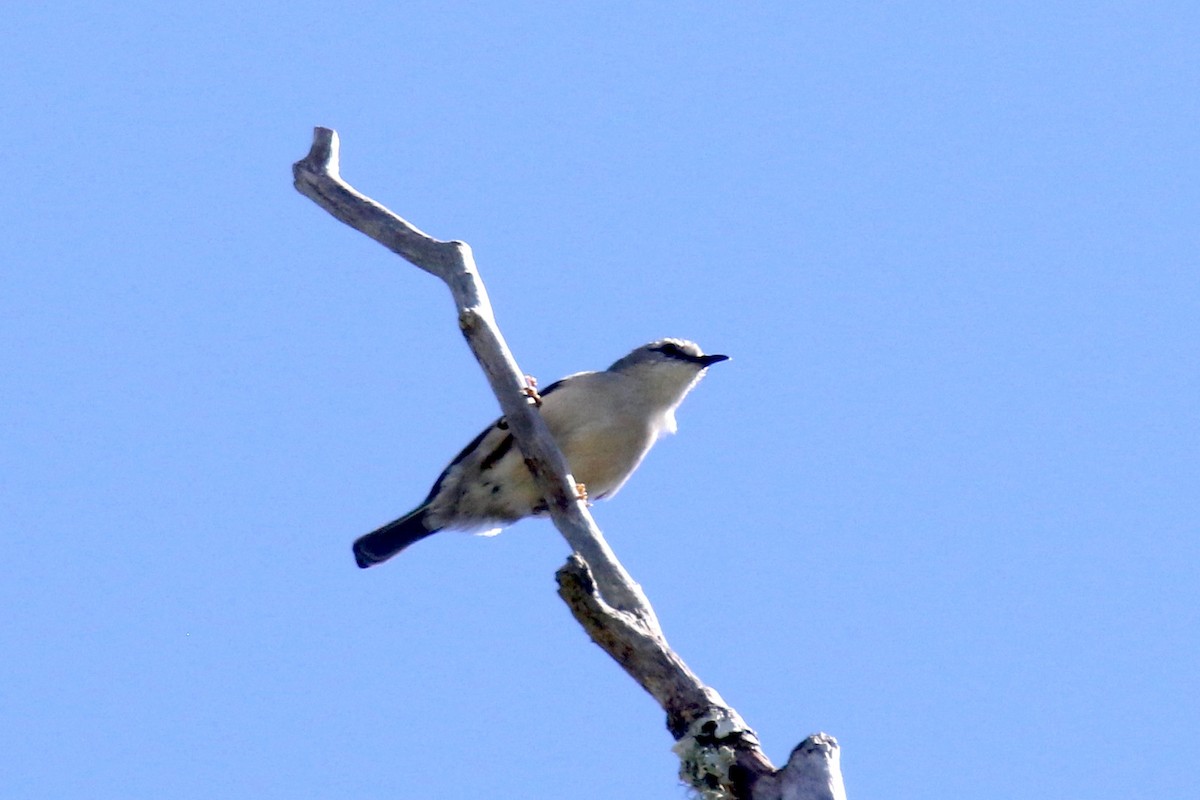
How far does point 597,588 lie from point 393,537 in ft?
11.7

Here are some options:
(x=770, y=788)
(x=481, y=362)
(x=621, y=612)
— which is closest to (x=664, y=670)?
(x=621, y=612)

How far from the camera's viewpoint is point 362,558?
899cm

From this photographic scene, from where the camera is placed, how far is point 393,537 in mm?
Result: 8906

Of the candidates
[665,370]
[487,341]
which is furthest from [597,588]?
[665,370]

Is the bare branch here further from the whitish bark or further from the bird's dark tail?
the bird's dark tail

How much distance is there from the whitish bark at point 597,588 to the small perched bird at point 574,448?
1.62 metres

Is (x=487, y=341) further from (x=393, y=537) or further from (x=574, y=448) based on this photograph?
(x=393, y=537)

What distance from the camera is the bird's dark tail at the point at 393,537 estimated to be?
8.88 metres

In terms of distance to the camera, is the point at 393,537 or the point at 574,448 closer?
the point at 574,448

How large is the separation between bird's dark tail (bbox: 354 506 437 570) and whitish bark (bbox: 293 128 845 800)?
2.36 metres

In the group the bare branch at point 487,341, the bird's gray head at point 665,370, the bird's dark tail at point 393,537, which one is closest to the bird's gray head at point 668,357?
the bird's gray head at point 665,370

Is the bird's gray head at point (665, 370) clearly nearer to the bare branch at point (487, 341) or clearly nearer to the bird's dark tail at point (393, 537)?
the bird's dark tail at point (393, 537)

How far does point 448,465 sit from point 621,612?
368cm

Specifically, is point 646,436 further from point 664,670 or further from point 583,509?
point 664,670
